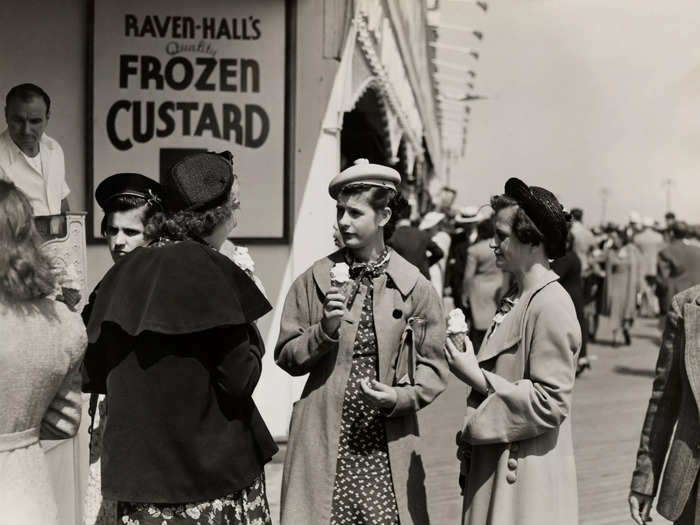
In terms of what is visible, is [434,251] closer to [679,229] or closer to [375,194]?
[679,229]

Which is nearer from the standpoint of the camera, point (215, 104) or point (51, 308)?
point (51, 308)

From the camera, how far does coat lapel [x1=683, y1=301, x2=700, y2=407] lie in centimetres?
321

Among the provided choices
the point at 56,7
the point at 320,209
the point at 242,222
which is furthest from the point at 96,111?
the point at 320,209

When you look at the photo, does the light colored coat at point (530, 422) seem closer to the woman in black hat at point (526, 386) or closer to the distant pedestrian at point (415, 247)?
the woman in black hat at point (526, 386)

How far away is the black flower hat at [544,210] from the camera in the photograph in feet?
11.7

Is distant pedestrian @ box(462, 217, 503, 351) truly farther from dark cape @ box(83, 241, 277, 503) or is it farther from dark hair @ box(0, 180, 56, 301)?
dark hair @ box(0, 180, 56, 301)

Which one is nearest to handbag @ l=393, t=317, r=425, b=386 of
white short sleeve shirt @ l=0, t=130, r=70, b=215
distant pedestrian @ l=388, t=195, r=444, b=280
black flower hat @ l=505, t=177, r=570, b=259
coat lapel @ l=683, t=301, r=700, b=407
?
black flower hat @ l=505, t=177, r=570, b=259

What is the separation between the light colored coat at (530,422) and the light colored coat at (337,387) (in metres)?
0.27

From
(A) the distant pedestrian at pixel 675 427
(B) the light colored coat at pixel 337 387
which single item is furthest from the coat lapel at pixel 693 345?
(B) the light colored coat at pixel 337 387

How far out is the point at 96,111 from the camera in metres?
6.63

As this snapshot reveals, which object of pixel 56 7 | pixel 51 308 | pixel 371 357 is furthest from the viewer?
pixel 56 7

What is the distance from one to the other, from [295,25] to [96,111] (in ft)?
4.82

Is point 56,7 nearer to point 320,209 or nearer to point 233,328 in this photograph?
point 320,209

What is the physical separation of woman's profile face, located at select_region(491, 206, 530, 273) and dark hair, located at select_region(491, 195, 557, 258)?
0.04 feet
